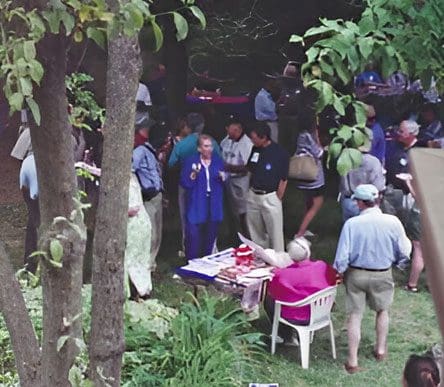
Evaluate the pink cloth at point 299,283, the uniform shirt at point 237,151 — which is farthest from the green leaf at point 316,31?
Result: the uniform shirt at point 237,151

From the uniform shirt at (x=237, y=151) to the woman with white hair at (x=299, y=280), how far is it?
7.88ft

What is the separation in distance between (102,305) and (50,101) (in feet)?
3.29

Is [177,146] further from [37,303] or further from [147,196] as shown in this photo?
[37,303]

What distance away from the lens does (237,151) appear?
971cm

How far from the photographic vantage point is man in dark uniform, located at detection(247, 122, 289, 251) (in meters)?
9.03

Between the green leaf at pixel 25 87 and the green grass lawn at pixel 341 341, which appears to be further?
the green grass lawn at pixel 341 341

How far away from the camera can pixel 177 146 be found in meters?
9.32

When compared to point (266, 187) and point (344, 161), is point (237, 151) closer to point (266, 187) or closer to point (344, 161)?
point (266, 187)

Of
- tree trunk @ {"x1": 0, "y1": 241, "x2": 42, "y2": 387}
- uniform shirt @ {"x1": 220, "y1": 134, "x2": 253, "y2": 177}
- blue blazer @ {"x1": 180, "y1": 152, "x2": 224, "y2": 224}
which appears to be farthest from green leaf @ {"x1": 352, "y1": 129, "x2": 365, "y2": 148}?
uniform shirt @ {"x1": 220, "y1": 134, "x2": 253, "y2": 177}

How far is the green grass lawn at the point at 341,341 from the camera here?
722 cm

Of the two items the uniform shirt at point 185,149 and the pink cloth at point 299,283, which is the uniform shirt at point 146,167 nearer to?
the uniform shirt at point 185,149

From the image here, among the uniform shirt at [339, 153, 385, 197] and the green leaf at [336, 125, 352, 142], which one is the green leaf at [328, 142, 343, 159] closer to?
the green leaf at [336, 125, 352, 142]

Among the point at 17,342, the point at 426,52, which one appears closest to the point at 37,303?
the point at 17,342

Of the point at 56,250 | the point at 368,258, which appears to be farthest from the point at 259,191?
the point at 56,250
